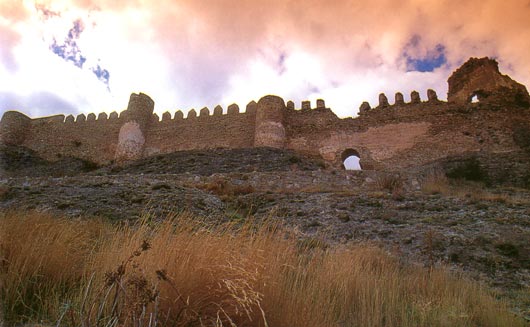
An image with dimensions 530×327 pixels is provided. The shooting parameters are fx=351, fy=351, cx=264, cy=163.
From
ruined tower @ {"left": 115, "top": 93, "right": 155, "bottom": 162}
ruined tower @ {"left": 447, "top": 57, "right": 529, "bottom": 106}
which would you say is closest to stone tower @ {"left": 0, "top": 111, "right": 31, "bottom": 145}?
ruined tower @ {"left": 115, "top": 93, "right": 155, "bottom": 162}

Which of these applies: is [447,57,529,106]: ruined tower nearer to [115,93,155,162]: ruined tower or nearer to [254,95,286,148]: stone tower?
[254,95,286,148]: stone tower

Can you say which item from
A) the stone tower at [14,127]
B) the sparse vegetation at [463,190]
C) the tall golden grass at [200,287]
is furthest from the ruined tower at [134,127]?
the tall golden grass at [200,287]

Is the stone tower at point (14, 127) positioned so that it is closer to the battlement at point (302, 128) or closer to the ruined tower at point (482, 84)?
the battlement at point (302, 128)

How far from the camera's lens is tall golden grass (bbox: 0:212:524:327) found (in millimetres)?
2057

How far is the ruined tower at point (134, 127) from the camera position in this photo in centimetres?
2289

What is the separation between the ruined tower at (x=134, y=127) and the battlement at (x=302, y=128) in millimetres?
63

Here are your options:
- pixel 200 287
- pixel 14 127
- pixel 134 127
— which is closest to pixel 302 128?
pixel 134 127

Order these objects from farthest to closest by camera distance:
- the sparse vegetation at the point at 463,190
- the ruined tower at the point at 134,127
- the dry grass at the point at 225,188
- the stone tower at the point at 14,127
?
the stone tower at the point at 14,127, the ruined tower at the point at 134,127, the dry grass at the point at 225,188, the sparse vegetation at the point at 463,190

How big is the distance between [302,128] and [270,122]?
2013mm

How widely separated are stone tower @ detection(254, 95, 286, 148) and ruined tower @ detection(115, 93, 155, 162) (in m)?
8.24

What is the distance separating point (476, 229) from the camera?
616cm

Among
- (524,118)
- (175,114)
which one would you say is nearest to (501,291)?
(524,118)

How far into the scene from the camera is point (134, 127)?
23.4 m

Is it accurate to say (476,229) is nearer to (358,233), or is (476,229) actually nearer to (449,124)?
(358,233)
